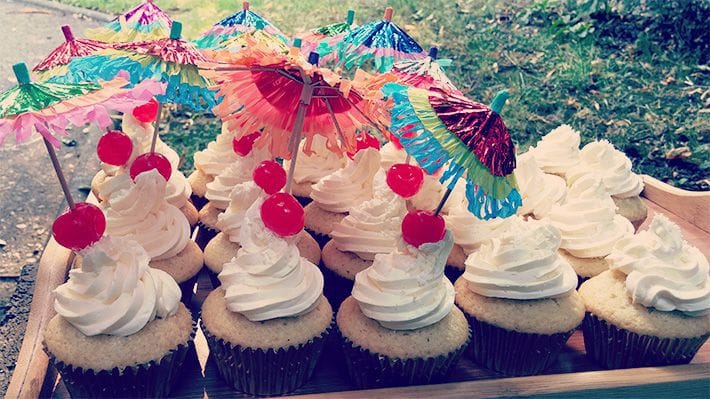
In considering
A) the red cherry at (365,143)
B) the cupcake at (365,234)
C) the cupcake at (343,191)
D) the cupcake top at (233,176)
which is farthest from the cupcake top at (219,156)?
the cupcake at (365,234)

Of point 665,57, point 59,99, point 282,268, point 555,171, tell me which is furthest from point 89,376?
point 665,57

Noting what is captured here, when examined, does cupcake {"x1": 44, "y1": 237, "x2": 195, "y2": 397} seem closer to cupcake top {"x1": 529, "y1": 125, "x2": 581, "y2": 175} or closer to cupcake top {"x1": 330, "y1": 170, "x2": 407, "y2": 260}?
cupcake top {"x1": 330, "y1": 170, "x2": 407, "y2": 260}

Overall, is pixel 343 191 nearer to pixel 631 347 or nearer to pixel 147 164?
pixel 147 164

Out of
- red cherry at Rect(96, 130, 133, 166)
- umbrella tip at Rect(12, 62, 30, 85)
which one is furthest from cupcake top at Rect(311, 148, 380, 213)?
umbrella tip at Rect(12, 62, 30, 85)

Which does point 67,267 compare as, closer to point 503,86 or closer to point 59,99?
point 59,99

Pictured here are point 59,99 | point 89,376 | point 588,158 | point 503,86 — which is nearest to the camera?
point 59,99

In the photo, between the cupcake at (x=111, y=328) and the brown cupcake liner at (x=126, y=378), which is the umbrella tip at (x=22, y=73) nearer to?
the cupcake at (x=111, y=328)
